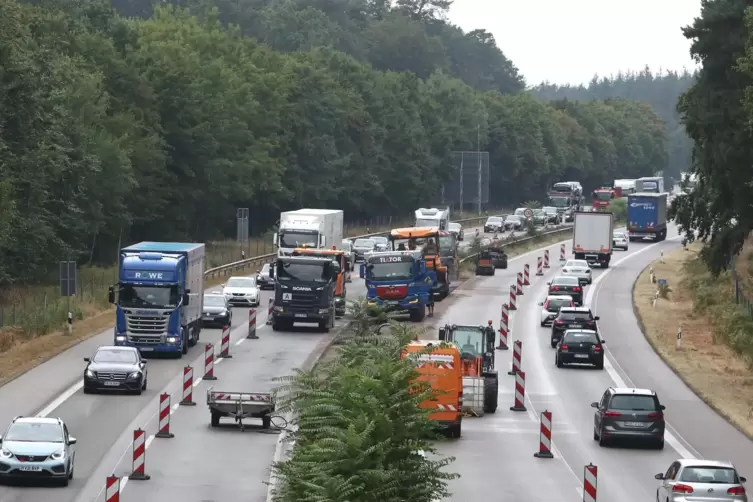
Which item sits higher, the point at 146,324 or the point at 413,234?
the point at 413,234

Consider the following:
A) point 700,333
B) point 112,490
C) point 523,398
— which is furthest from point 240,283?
point 112,490

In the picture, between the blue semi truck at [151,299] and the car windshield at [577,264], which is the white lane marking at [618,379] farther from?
the blue semi truck at [151,299]

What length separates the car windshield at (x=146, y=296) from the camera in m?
49.9

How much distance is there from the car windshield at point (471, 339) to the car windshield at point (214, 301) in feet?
60.9

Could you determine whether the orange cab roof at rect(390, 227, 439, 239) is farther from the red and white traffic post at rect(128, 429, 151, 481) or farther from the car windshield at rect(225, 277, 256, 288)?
the red and white traffic post at rect(128, 429, 151, 481)

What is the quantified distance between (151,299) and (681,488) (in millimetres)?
26534

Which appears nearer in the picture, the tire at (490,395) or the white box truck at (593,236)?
the tire at (490,395)

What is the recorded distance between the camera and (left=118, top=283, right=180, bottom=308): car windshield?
164ft

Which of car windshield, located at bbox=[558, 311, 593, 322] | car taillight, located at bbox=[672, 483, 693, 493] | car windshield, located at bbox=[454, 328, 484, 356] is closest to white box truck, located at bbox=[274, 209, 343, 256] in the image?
car windshield, located at bbox=[558, 311, 593, 322]

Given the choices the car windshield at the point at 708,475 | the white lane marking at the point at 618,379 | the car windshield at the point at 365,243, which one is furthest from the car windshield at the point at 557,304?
the car windshield at the point at 708,475

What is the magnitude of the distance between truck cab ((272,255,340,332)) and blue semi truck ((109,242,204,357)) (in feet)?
28.2

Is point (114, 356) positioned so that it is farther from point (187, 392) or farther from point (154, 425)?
point (154, 425)

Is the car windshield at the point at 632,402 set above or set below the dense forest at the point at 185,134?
below

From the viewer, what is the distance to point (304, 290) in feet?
195
